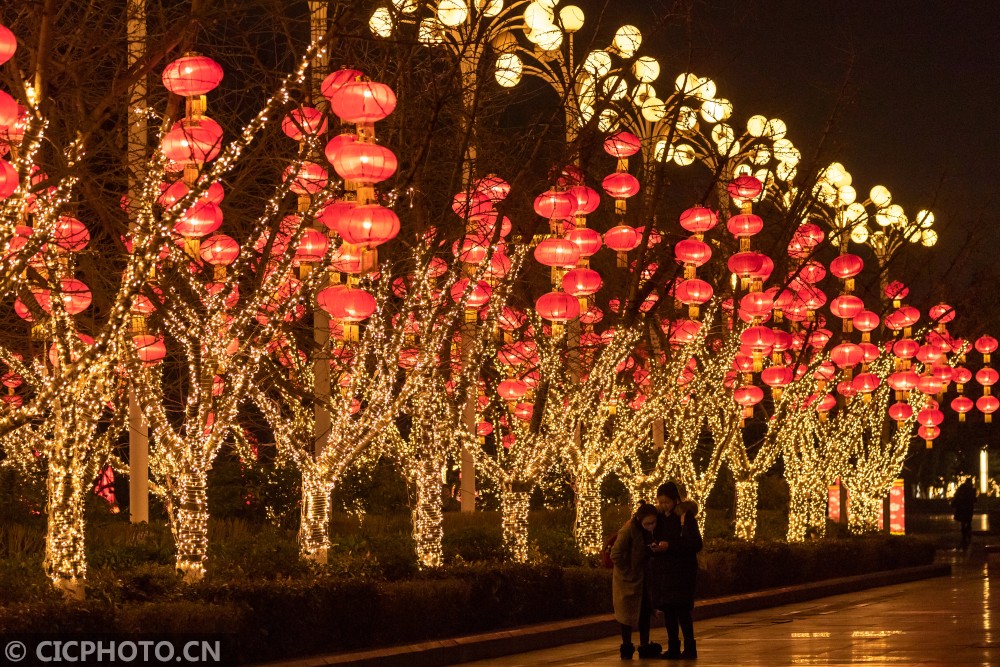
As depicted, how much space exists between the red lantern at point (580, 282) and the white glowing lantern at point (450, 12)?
2.90 m

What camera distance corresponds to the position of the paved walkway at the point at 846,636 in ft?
42.6

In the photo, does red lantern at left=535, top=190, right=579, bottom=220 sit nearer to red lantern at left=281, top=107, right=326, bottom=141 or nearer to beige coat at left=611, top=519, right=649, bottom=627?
red lantern at left=281, top=107, right=326, bottom=141

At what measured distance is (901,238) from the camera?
28.0 meters

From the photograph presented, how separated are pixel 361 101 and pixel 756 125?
→ 1003 centimetres

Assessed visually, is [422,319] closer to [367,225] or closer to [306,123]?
[306,123]

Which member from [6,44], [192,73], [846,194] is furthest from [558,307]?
[846,194]

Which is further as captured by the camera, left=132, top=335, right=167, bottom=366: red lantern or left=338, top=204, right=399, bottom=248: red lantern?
left=132, top=335, right=167, bottom=366: red lantern

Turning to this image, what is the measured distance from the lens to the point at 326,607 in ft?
42.0

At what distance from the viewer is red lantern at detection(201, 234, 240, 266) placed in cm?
1335

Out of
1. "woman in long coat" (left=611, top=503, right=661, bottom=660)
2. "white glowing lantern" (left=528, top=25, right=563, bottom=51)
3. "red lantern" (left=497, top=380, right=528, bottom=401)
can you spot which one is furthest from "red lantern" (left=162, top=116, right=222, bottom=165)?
"red lantern" (left=497, top=380, right=528, bottom=401)

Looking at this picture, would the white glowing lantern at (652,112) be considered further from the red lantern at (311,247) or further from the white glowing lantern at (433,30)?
the red lantern at (311,247)

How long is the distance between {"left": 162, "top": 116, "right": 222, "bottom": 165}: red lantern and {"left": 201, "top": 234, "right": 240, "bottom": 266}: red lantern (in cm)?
168

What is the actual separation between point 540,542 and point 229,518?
216 inches

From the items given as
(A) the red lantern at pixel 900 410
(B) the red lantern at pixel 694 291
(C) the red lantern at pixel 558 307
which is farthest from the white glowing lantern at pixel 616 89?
(A) the red lantern at pixel 900 410
